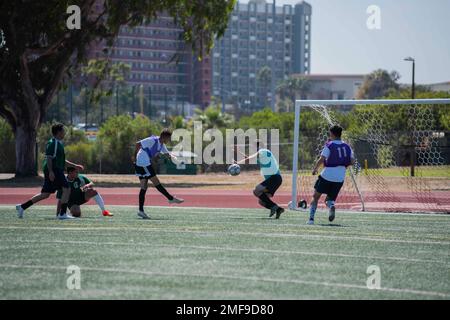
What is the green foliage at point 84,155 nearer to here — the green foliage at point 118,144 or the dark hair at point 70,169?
the green foliage at point 118,144

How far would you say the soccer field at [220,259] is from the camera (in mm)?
8180

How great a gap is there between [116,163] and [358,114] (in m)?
24.3

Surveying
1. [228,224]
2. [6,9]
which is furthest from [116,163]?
[228,224]

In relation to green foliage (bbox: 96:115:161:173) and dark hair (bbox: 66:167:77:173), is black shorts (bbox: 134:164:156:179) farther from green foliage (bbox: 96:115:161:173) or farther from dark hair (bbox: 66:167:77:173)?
green foliage (bbox: 96:115:161:173)

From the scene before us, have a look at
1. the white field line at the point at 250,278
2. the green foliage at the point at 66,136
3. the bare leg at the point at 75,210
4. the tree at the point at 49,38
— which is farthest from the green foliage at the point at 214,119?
the white field line at the point at 250,278

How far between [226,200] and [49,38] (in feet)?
48.7

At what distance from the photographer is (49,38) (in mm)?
37156

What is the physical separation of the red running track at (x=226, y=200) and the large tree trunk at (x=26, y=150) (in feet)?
22.6

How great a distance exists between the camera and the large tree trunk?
38.8 meters

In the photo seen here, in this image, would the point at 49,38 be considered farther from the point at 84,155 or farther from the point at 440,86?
the point at 440,86

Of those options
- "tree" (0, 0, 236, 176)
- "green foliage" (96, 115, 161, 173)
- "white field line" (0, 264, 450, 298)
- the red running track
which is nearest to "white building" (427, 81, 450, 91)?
"green foliage" (96, 115, 161, 173)

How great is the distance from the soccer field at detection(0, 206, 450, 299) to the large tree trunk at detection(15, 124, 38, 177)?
2374 cm

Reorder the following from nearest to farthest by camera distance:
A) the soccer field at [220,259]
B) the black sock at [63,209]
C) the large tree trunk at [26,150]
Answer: the soccer field at [220,259], the black sock at [63,209], the large tree trunk at [26,150]

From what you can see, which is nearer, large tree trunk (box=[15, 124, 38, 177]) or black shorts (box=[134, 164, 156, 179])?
black shorts (box=[134, 164, 156, 179])
